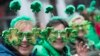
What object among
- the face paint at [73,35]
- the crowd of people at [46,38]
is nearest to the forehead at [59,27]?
the crowd of people at [46,38]

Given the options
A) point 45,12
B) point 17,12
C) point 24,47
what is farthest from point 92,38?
point 24,47

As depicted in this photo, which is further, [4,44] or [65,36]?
[65,36]

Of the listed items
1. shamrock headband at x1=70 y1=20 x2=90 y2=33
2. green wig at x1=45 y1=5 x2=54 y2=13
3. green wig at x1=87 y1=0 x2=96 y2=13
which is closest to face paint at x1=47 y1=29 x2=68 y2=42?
green wig at x1=45 y1=5 x2=54 y2=13

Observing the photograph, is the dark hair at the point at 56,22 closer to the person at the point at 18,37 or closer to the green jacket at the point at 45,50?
the green jacket at the point at 45,50

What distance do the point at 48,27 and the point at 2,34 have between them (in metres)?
0.51

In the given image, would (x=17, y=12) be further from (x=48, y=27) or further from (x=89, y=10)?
(x=89, y=10)

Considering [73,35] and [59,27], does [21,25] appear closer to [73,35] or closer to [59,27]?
[59,27]

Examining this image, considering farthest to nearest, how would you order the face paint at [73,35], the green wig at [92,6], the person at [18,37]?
the green wig at [92,6]
the face paint at [73,35]
the person at [18,37]

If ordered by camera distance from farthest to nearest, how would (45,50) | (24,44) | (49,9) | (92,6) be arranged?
(92,6) < (49,9) < (45,50) < (24,44)

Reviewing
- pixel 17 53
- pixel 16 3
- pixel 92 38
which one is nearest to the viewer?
pixel 17 53

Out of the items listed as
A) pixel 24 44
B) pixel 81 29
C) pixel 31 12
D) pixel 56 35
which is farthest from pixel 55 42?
pixel 81 29

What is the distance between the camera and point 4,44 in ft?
12.3

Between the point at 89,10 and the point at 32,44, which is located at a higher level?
the point at 89,10

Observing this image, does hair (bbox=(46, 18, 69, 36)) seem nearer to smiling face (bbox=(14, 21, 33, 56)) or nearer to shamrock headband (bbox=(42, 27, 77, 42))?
shamrock headband (bbox=(42, 27, 77, 42))
